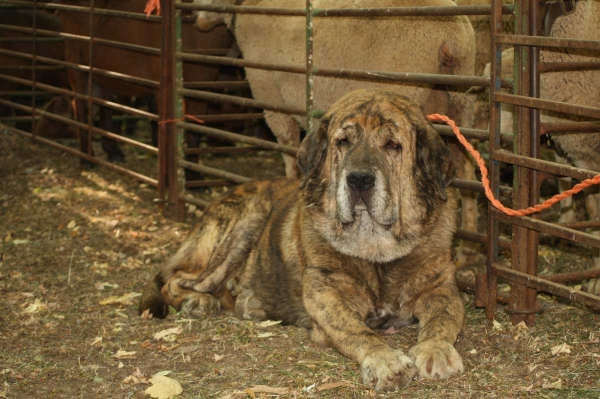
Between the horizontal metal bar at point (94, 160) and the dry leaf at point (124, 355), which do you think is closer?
the dry leaf at point (124, 355)

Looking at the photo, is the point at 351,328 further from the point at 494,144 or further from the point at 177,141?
the point at 177,141

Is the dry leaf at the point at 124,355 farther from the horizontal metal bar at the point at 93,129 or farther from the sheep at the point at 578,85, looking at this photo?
the horizontal metal bar at the point at 93,129

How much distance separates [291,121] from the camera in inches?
316

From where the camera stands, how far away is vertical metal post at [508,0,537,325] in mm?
4746

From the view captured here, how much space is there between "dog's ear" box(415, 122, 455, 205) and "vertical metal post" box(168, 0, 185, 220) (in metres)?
3.68

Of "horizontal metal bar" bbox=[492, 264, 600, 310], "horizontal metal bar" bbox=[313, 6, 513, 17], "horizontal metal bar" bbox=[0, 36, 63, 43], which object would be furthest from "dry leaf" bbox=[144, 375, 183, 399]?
"horizontal metal bar" bbox=[0, 36, 63, 43]

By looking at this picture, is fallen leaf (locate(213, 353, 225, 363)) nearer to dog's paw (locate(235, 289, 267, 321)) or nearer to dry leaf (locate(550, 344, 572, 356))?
dog's paw (locate(235, 289, 267, 321))

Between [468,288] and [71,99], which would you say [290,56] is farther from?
[71,99]

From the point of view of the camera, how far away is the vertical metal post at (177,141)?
805 centimetres

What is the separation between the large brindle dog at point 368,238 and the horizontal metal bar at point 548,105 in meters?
0.45

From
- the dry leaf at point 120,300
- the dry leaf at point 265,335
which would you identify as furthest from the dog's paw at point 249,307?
the dry leaf at point 120,300

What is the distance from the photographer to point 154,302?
18.3 ft

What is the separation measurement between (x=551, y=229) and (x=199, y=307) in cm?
224

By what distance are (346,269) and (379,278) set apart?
192 mm
